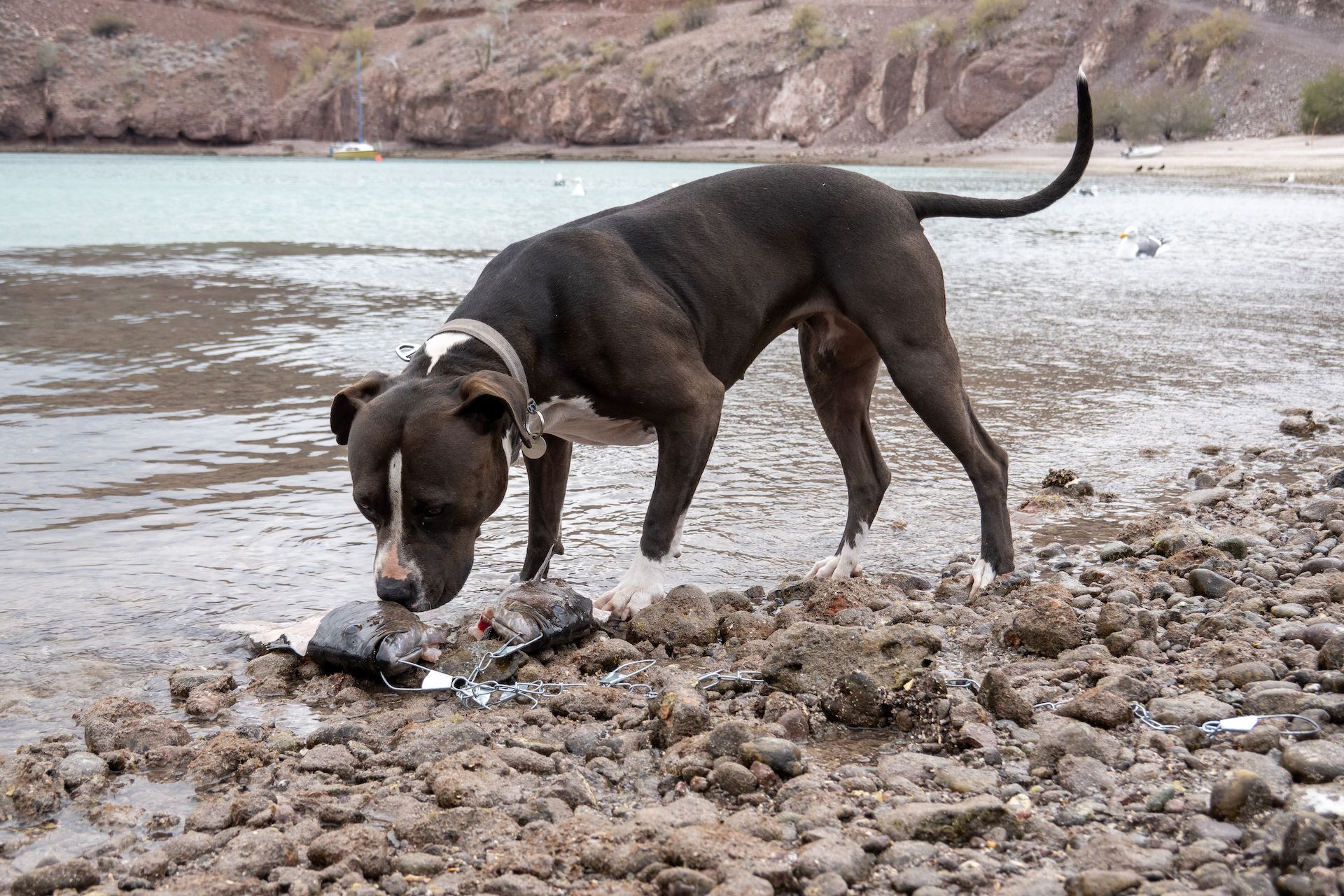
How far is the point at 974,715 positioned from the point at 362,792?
5.07 ft

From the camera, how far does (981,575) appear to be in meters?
4.52

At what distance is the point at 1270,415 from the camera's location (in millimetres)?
7473

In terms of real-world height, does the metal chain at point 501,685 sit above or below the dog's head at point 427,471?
below

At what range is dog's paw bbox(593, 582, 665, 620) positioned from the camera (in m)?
4.17

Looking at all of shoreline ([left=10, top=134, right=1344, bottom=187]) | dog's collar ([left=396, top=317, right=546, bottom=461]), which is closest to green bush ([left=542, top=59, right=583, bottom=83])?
shoreline ([left=10, top=134, right=1344, bottom=187])

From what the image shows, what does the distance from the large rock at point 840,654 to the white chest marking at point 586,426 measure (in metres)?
1.15

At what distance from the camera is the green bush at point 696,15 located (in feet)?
346

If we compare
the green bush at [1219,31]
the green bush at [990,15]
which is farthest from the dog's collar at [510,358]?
the green bush at [990,15]

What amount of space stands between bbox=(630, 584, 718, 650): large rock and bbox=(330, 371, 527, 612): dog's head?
646 mm

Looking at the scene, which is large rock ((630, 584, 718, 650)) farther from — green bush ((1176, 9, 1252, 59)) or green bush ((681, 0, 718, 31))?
green bush ((681, 0, 718, 31))

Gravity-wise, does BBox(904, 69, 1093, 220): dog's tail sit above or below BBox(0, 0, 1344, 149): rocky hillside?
below

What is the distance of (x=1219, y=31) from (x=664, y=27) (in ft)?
159

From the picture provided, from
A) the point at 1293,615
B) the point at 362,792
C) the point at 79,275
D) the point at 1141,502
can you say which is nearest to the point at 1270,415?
the point at 1141,502

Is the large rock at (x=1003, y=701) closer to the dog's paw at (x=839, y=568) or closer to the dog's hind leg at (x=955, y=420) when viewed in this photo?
the dog's hind leg at (x=955, y=420)
